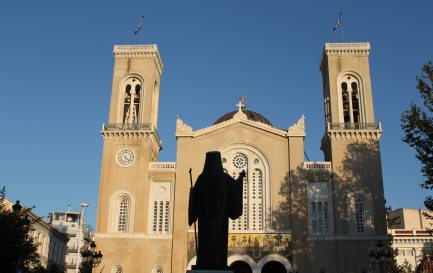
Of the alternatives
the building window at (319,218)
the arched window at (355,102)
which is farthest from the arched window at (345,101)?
the building window at (319,218)

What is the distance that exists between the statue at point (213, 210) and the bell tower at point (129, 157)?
2533 cm

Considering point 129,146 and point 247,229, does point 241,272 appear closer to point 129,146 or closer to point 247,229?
point 247,229

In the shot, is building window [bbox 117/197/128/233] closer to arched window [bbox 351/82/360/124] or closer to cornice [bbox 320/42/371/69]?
arched window [bbox 351/82/360/124]

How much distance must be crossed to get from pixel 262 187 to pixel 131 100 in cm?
1294

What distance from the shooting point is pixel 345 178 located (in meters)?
39.5

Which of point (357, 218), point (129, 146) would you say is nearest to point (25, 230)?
point (129, 146)

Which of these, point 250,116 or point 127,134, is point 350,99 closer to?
point 250,116

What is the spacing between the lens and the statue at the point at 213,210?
13797 millimetres

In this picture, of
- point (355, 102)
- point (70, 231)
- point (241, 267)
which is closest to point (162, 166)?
point (241, 267)

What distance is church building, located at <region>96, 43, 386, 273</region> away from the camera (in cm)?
3803

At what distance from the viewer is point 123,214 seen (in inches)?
1577

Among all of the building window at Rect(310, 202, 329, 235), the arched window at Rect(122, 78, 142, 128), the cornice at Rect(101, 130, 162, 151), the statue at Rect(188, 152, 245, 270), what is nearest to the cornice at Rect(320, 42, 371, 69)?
the building window at Rect(310, 202, 329, 235)

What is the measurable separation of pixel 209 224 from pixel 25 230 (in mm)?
15881

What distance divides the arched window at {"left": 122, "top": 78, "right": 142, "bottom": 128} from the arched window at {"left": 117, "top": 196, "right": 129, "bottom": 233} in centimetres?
664
